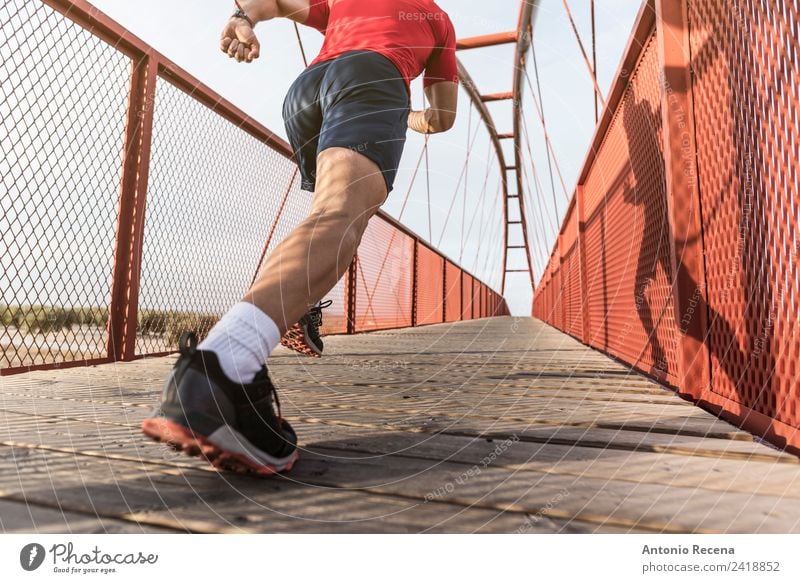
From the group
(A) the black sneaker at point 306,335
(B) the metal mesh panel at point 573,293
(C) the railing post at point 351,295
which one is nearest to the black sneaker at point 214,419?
(A) the black sneaker at point 306,335

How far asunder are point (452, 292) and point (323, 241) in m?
9.07

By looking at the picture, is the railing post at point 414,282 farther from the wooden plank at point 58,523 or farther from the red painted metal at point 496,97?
the red painted metal at point 496,97

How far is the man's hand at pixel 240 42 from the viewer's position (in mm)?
884

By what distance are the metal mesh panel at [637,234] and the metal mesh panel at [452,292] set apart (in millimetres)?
6345

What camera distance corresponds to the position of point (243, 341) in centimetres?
57

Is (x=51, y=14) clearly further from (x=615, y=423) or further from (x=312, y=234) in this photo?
(x=615, y=423)

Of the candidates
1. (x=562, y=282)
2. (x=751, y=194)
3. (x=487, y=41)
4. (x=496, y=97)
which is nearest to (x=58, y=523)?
(x=751, y=194)

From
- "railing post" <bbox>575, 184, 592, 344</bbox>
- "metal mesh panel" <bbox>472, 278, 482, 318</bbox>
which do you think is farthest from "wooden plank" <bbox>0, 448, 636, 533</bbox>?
"metal mesh panel" <bbox>472, 278, 482, 318</bbox>

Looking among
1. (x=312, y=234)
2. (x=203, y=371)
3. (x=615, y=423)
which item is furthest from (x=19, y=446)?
(x=615, y=423)

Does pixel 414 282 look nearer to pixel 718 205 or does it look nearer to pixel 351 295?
pixel 351 295

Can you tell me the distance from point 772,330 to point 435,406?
0.64 meters

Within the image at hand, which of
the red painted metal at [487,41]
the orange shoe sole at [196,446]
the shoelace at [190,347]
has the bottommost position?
the orange shoe sole at [196,446]

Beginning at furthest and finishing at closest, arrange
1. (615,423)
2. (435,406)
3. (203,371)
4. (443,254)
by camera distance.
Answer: (443,254), (435,406), (615,423), (203,371)
